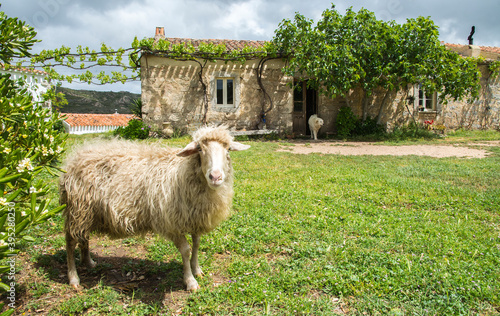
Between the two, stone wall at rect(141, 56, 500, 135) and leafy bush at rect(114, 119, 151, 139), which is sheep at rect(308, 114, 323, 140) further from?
leafy bush at rect(114, 119, 151, 139)

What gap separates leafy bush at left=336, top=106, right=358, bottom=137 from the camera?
14.4 metres

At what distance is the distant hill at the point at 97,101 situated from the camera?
91.4 feet

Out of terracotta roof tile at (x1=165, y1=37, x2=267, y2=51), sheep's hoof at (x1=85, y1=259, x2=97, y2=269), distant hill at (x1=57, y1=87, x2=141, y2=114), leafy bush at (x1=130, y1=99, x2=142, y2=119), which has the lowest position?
sheep's hoof at (x1=85, y1=259, x2=97, y2=269)

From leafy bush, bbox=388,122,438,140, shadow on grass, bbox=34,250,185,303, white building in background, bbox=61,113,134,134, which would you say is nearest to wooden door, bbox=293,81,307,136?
leafy bush, bbox=388,122,438,140

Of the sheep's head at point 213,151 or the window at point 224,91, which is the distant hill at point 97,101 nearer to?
the window at point 224,91

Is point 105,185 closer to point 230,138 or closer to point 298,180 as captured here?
point 230,138

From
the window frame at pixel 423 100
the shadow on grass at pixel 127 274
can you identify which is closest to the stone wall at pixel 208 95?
the window frame at pixel 423 100

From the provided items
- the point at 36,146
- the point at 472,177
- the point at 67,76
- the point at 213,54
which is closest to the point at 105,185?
the point at 36,146

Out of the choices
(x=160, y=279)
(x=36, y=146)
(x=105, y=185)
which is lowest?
(x=160, y=279)

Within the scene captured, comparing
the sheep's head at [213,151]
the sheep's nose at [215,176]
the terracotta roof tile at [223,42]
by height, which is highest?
the terracotta roof tile at [223,42]

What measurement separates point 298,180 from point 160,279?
3.74 metres

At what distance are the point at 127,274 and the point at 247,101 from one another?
11.7 m

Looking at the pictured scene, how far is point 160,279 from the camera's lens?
3.17 metres

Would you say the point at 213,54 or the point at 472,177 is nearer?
the point at 472,177
